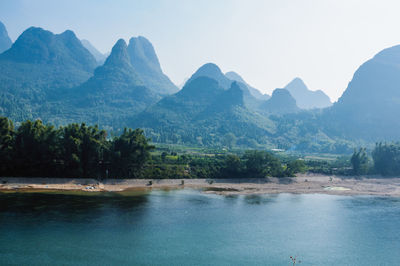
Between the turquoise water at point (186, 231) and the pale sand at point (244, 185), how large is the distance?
5468 millimetres

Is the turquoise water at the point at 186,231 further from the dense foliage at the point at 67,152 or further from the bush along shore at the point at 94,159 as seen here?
the bush along shore at the point at 94,159

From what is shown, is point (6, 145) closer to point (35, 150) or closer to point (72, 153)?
point (35, 150)

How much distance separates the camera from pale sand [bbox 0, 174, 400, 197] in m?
50.8

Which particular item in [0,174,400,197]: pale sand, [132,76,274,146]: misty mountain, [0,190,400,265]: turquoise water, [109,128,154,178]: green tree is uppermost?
[132,76,274,146]: misty mountain

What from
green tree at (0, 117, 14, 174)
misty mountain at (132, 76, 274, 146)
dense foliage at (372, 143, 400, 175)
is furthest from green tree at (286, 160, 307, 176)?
misty mountain at (132, 76, 274, 146)

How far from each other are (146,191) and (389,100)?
18985 cm

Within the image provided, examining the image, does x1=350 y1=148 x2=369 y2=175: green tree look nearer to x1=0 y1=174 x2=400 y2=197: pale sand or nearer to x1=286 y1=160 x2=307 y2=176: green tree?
x1=0 y1=174 x2=400 y2=197: pale sand

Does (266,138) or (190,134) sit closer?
(190,134)

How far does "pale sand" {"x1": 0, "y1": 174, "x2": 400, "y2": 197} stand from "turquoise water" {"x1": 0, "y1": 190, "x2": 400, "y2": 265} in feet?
17.9

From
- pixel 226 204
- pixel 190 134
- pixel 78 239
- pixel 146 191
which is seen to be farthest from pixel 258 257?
pixel 190 134

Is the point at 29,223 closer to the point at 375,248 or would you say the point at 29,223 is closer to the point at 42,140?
the point at 42,140

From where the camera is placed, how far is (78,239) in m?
29.8

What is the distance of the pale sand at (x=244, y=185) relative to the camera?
5075 cm

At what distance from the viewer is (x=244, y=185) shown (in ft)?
212
